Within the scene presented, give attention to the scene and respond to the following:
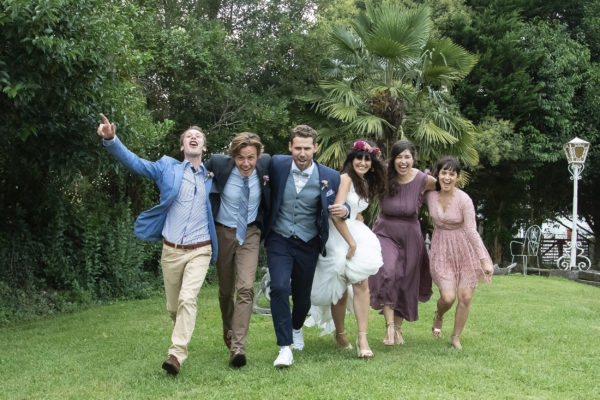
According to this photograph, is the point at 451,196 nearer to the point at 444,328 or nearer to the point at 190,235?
the point at 444,328

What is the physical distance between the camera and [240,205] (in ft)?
17.4

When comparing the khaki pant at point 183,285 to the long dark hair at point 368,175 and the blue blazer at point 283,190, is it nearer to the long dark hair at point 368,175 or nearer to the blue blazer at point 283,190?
the blue blazer at point 283,190

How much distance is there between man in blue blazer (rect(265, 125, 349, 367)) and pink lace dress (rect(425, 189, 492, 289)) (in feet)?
4.71

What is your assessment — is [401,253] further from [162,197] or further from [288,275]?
[162,197]

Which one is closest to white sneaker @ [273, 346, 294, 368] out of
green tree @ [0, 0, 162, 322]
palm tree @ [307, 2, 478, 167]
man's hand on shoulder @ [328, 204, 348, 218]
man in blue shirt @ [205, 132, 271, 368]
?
man in blue shirt @ [205, 132, 271, 368]

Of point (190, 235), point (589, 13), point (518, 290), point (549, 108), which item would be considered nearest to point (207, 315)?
point (190, 235)

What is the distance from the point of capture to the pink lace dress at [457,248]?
6.17 m

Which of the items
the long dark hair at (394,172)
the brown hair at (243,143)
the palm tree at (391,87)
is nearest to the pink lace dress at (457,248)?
the long dark hair at (394,172)

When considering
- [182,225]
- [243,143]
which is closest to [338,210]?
[243,143]

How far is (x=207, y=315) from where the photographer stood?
347 inches

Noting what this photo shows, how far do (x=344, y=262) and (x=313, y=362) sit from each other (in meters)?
0.96

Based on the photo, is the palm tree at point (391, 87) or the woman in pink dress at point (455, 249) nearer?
the woman in pink dress at point (455, 249)

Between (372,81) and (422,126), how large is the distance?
5.31 ft

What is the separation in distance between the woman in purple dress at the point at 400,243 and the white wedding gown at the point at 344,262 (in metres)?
0.50
